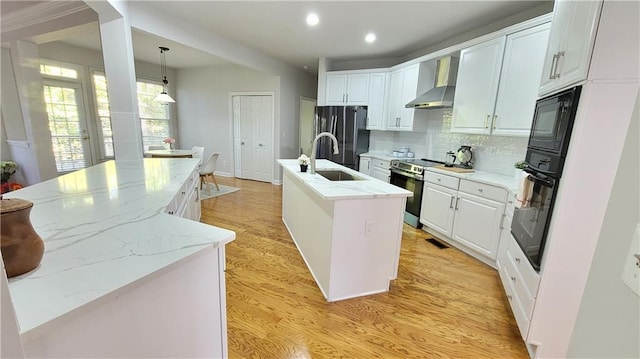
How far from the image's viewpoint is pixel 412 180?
347 cm

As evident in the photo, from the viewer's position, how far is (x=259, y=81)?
5.64 meters

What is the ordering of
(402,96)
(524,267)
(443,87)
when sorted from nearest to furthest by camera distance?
(524,267) → (443,87) → (402,96)

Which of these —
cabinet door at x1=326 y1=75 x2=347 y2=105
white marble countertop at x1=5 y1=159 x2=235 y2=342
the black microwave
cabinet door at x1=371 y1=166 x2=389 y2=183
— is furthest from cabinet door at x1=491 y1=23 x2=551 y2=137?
white marble countertop at x1=5 y1=159 x2=235 y2=342

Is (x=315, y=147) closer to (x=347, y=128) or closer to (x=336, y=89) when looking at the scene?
(x=347, y=128)

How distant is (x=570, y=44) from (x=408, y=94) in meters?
2.60

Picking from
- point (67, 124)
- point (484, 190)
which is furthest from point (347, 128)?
point (67, 124)

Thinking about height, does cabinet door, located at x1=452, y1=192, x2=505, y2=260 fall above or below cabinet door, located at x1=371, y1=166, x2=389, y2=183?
below

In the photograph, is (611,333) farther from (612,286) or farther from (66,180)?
(66,180)

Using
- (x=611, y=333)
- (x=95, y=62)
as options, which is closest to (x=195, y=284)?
(x=611, y=333)

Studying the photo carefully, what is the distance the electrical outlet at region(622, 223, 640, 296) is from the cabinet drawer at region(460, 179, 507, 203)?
83.3 inches

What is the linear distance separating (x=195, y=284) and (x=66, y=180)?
1668mm

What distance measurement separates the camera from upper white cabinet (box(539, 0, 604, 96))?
4.00 ft

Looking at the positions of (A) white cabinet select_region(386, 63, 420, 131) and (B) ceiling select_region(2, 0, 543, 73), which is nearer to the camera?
(B) ceiling select_region(2, 0, 543, 73)

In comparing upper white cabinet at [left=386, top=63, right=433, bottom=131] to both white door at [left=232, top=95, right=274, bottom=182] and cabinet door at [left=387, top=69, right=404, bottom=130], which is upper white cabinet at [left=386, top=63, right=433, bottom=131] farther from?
white door at [left=232, top=95, right=274, bottom=182]
